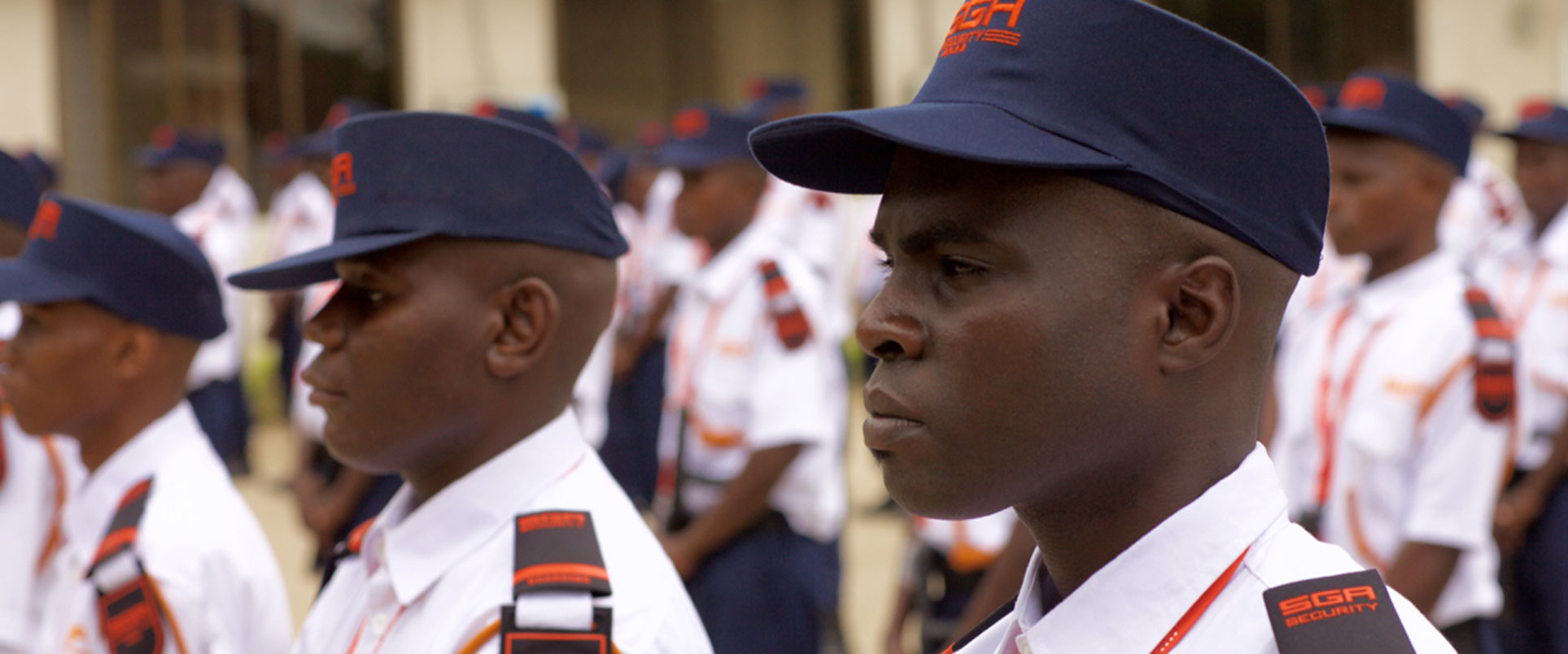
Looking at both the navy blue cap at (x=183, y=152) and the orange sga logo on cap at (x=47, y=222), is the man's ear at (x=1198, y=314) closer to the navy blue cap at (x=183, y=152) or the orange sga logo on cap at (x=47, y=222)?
the orange sga logo on cap at (x=47, y=222)

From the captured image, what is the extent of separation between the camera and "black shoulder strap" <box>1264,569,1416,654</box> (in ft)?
3.30

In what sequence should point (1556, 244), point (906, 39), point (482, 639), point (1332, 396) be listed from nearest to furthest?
point (482, 639) → point (1332, 396) → point (1556, 244) → point (906, 39)

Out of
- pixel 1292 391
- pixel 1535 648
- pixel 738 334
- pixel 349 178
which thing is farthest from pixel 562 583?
pixel 1535 648

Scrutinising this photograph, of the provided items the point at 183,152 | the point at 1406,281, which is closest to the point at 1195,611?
the point at 1406,281

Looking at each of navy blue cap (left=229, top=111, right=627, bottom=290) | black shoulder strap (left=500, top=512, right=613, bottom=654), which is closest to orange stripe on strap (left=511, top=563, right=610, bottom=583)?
black shoulder strap (left=500, top=512, right=613, bottom=654)

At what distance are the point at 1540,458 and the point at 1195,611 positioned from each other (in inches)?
140

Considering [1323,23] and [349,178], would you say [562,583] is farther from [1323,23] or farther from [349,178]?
[1323,23]

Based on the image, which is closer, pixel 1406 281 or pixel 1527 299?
pixel 1406 281

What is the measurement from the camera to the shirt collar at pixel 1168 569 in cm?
110

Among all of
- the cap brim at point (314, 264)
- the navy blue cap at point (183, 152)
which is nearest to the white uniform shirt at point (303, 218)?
the navy blue cap at point (183, 152)

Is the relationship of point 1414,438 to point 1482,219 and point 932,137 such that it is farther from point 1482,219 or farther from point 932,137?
point 1482,219

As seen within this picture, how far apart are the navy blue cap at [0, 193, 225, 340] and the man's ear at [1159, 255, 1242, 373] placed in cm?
197

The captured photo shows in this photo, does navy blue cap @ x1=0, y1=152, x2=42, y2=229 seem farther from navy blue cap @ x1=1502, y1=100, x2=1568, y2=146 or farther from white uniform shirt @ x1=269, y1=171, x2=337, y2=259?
navy blue cap @ x1=1502, y1=100, x2=1568, y2=146

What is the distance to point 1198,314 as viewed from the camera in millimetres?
1086
